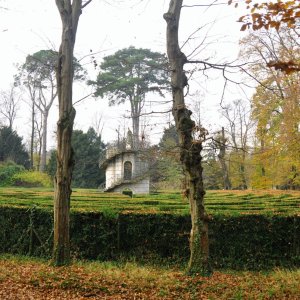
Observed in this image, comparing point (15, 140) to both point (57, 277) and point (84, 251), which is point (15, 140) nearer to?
point (84, 251)

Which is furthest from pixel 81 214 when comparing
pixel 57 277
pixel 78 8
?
pixel 78 8

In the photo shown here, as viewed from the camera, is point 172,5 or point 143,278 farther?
point 172,5

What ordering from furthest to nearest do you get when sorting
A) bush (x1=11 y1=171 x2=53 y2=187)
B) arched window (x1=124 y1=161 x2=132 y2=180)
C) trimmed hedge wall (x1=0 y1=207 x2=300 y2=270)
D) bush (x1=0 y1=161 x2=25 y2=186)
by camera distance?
bush (x1=11 y1=171 x2=53 y2=187) → bush (x1=0 y1=161 x2=25 y2=186) → arched window (x1=124 y1=161 x2=132 y2=180) → trimmed hedge wall (x1=0 y1=207 x2=300 y2=270)

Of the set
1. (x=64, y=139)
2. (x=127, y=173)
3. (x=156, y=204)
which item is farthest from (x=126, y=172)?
(x=64, y=139)

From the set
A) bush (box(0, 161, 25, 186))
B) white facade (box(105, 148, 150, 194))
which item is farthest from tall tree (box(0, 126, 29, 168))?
white facade (box(105, 148, 150, 194))

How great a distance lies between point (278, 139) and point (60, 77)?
20.2 m

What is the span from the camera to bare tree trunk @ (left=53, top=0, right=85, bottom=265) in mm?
7328

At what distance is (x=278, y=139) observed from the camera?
24.8 metres

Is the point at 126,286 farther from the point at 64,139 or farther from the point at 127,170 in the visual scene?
the point at 127,170

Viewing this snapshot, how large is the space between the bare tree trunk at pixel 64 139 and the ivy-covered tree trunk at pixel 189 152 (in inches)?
83.1

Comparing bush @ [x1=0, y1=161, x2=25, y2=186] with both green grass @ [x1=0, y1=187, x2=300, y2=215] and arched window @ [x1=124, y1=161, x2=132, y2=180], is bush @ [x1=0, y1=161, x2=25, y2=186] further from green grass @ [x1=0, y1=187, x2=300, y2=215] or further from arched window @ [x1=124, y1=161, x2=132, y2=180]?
green grass @ [x1=0, y1=187, x2=300, y2=215]

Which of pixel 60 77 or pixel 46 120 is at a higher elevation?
pixel 46 120

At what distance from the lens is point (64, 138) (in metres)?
7.40

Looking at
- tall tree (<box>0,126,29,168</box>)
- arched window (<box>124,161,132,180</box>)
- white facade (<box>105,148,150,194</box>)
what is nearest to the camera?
white facade (<box>105,148,150,194</box>)
